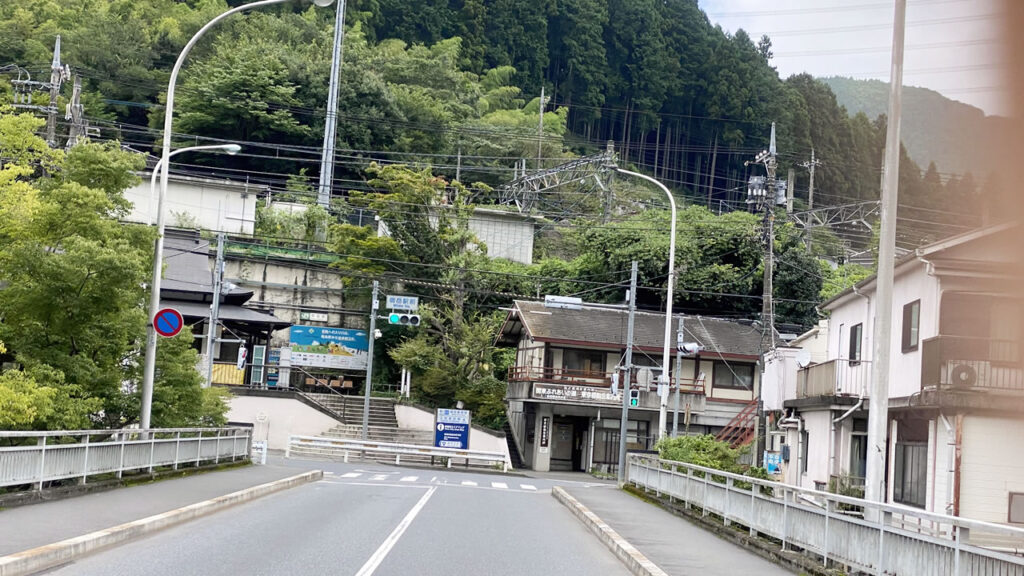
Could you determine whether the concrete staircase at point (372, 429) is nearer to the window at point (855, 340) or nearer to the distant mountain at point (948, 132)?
the window at point (855, 340)

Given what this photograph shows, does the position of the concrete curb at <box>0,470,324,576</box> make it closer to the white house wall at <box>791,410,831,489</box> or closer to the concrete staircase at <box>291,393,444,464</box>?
the white house wall at <box>791,410,831,489</box>

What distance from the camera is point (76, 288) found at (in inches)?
768

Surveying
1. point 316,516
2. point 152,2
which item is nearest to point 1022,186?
point 316,516

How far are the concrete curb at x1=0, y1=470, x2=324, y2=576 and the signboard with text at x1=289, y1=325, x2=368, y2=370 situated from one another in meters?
34.5

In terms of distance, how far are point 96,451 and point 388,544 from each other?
6.41 metres

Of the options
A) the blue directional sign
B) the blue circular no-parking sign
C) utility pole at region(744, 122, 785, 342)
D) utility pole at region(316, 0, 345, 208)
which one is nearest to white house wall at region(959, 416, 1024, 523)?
utility pole at region(744, 122, 785, 342)

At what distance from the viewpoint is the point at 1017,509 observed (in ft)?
63.5

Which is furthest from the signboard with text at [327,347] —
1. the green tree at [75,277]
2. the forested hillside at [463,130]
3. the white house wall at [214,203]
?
the green tree at [75,277]

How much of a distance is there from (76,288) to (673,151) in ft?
271

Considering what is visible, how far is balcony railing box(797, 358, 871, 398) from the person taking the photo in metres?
25.6

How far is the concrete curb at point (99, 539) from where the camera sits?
10.1 meters

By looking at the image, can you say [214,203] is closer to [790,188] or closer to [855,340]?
[790,188]

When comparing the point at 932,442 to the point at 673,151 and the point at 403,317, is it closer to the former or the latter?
the point at 403,317

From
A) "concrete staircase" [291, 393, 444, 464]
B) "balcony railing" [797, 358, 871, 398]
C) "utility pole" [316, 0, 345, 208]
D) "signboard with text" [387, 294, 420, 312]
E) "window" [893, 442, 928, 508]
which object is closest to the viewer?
"window" [893, 442, 928, 508]
